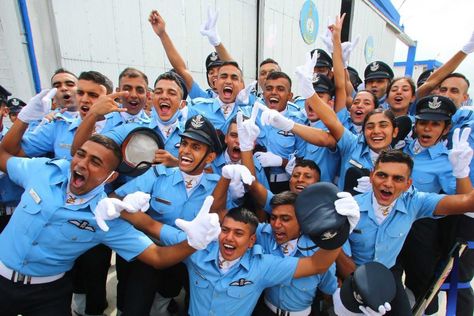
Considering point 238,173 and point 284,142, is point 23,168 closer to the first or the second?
point 238,173

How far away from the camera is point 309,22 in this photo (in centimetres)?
998

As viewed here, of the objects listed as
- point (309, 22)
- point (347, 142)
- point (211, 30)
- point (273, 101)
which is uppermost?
point (309, 22)

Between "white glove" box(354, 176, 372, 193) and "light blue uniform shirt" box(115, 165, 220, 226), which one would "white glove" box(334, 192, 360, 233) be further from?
"light blue uniform shirt" box(115, 165, 220, 226)

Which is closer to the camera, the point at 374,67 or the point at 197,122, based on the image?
the point at 197,122

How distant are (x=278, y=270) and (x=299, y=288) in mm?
251

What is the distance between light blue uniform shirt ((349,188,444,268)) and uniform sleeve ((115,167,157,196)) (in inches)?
60.4

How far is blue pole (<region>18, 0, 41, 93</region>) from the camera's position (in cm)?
350

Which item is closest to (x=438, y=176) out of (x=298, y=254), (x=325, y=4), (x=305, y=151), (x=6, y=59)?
(x=305, y=151)

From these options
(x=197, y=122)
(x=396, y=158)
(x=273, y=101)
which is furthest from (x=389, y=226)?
(x=273, y=101)

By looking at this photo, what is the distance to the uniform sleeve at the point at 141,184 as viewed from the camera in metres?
2.12

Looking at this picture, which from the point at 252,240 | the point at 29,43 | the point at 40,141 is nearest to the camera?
the point at 252,240

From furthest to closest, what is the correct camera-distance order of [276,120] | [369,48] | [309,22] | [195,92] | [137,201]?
[369,48]
[309,22]
[195,92]
[276,120]
[137,201]

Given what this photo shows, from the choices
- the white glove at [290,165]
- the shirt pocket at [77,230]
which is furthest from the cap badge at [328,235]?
the shirt pocket at [77,230]

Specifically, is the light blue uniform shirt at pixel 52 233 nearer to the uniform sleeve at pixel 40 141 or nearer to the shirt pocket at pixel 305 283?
the uniform sleeve at pixel 40 141
